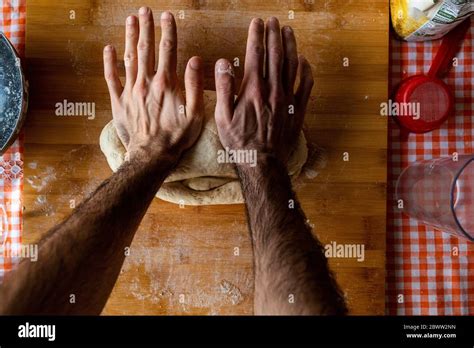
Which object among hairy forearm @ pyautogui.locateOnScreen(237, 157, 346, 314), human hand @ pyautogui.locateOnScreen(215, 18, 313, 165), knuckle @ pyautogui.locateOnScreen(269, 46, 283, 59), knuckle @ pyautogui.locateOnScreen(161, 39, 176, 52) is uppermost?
knuckle @ pyautogui.locateOnScreen(161, 39, 176, 52)

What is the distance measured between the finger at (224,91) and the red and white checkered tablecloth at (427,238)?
1.14 ft

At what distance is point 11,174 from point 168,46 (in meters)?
0.42

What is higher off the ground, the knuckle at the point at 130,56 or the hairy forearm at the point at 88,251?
the knuckle at the point at 130,56

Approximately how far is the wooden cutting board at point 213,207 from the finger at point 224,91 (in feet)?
0.27

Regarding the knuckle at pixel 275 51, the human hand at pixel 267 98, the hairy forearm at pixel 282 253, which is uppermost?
the knuckle at pixel 275 51

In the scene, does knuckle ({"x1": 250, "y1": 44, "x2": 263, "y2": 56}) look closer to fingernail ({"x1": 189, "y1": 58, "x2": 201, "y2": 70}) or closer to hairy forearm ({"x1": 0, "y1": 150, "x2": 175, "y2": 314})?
fingernail ({"x1": 189, "y1": 58, "x2": 201, "y2": 70})

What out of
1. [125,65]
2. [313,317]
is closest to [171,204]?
[125,65]

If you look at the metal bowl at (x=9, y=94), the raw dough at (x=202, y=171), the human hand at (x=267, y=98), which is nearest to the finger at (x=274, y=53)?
the human hand at (x=267, y=98)

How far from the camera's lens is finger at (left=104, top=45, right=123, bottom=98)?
3.11 ft

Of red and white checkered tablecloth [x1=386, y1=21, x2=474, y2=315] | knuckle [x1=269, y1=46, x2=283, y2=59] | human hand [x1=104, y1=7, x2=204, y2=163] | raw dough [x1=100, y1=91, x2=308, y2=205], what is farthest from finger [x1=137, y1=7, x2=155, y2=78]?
red and white checkered tablecloth [x1=386, y1=21, x2=474, y2=315]

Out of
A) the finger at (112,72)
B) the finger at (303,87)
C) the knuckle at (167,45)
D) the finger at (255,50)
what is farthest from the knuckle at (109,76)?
the finger at (303,87)

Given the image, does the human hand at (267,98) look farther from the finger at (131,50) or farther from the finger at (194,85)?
the finger at (131,50)

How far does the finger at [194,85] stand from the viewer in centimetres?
92

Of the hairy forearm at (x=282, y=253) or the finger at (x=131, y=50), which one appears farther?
the finger at (x=131, y=50)
